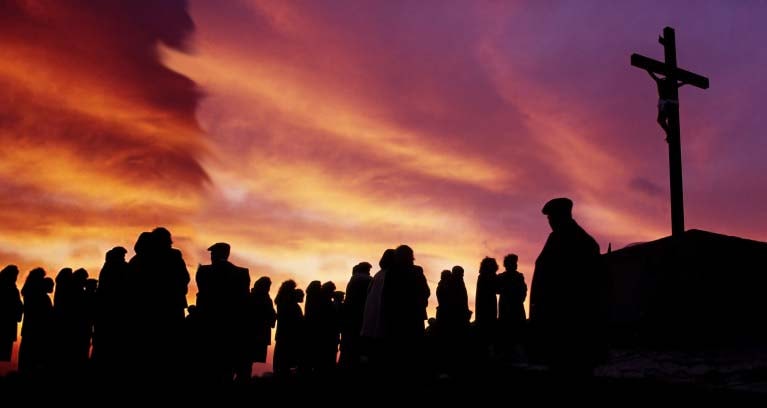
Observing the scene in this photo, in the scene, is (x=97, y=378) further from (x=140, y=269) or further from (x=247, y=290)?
(x=247, y=290)

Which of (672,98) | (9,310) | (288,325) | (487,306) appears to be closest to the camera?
(9,310)

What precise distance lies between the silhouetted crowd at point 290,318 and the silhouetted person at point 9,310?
0.08 feet

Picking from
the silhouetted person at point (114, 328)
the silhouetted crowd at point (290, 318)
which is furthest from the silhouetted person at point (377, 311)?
the silhouetted person at point (114, 328)

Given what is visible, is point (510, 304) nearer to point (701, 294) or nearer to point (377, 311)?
point (377, 311)

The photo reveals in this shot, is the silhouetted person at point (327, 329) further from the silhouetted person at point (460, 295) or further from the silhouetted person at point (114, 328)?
the silhouetted person at point (114, 328)

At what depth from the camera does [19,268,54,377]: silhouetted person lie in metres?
14.9

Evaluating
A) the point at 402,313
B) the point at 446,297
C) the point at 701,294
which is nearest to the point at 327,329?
the point at 446,297

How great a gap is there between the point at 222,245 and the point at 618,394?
575 cm

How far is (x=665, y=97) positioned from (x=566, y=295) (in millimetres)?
11911

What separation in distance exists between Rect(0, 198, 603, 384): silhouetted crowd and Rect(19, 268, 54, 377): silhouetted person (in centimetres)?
2

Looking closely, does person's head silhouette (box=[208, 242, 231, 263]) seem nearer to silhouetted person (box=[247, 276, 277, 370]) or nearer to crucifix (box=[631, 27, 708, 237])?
silhouetted person (box=[247, 276, 277, 370])

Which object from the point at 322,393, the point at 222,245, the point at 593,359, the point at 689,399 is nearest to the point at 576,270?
the point at 593,359

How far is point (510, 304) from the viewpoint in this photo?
46.6 ft

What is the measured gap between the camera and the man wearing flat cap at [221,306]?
403 inches
